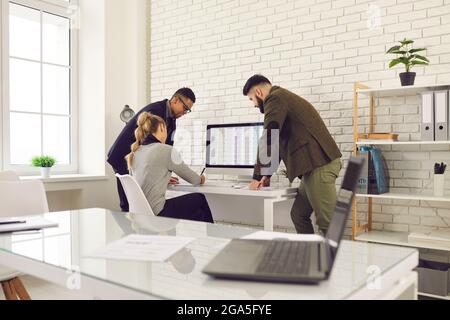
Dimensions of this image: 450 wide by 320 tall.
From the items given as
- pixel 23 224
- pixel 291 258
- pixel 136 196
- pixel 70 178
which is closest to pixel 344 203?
pixel 291 258

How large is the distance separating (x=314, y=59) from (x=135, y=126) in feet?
5.13

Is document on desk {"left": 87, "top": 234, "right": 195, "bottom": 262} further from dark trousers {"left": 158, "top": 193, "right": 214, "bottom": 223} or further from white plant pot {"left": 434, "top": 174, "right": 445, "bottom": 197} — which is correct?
white plant pot {"left": 434, "top": 174, "right": 445, "bottom": 197}

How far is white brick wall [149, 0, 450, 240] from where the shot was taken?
312 cm

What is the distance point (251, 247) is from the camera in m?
1.15

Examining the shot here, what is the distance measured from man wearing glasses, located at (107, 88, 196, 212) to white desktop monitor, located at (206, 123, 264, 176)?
35cm

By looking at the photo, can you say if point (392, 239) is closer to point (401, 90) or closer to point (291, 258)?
point (401, 90)

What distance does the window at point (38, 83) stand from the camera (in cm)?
402

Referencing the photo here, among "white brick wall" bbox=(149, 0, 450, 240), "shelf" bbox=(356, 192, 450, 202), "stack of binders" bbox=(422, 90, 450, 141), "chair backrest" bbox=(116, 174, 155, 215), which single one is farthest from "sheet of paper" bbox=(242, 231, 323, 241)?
"white brick wall" bbox=(149, 0, 450, 240)

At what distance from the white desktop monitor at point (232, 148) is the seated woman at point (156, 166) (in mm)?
594

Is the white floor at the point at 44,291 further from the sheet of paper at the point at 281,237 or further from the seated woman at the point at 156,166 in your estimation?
the sheet of paper at the point at 281,237

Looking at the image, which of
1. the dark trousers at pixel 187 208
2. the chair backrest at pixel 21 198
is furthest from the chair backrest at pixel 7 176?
the dark trousers at pixel 187 208

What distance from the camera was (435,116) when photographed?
9.16 ft
